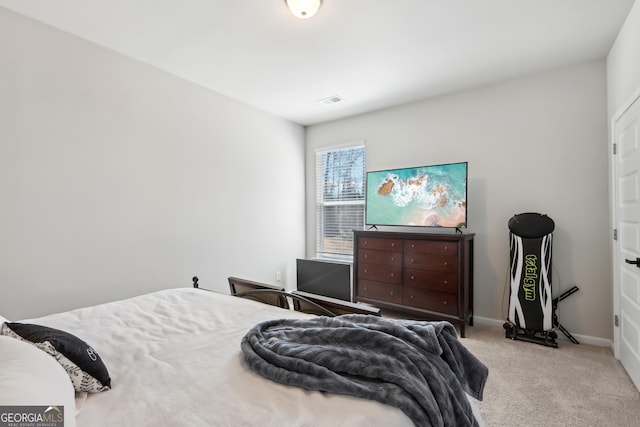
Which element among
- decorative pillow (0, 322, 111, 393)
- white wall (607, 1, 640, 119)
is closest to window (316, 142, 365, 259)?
white wall (607, 1, 640, 119)

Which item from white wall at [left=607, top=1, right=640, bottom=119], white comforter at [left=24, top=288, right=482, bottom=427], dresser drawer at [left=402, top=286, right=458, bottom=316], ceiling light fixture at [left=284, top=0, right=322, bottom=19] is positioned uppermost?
ceiling light fixture at [left=284, top=0, right=322, bottom=19]

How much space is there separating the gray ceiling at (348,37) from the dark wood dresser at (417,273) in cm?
170

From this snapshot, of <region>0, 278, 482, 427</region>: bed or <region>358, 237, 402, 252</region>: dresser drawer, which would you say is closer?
<region>0, 278, 482, 427</region>: bed

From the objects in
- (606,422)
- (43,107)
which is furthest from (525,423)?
(43,107)

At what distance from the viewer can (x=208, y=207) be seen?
3.46 meters

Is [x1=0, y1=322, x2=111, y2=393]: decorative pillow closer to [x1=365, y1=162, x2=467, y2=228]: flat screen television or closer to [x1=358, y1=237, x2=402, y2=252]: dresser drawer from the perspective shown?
[x1=358, y1=237, x2=402, y2=252]: dresser drawer

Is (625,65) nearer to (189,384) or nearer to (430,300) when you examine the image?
(430,300)

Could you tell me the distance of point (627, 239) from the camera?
2289 millimetres

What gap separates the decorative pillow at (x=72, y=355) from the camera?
101cm

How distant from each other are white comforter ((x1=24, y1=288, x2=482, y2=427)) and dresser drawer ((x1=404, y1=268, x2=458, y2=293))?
1.94 m

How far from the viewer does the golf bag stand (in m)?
2.85

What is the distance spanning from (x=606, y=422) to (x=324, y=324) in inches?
73.3

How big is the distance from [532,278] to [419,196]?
1.33 metres

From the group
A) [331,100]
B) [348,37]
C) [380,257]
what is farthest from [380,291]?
[348,37]
